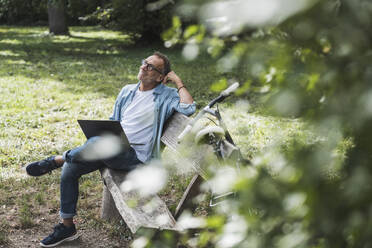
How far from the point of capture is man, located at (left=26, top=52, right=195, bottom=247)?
4098 millimetres

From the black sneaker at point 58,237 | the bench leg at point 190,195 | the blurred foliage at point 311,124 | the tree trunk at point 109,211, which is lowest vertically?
the tree trunk at point 109,211

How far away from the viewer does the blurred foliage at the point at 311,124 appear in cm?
92

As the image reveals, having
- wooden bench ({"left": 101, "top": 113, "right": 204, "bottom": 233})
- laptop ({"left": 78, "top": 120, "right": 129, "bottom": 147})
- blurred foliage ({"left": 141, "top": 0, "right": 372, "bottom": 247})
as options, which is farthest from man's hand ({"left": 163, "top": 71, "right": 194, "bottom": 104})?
blurred foliage ({"left": 141, "top": 0, "right": 372, "bottom": 247})

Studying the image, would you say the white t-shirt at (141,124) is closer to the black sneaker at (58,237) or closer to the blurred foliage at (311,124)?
the black sneaker at (58,237)

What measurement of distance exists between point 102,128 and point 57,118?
14.4ft

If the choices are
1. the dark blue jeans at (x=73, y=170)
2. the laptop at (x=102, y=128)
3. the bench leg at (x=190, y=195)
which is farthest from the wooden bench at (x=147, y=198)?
the laptop at (x=102, y=128)

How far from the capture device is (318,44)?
1047mm

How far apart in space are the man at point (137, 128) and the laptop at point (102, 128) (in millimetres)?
62

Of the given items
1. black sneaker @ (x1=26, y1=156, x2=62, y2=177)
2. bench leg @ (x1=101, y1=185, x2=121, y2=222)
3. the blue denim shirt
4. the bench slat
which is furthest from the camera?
bench leg @ (x1=101, y1=185, x2=121, y2=222)

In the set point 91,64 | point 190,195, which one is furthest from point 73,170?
point 91,64

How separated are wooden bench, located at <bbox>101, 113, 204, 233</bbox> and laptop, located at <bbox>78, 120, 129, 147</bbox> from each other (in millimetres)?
316

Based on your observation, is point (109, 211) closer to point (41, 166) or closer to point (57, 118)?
point (41, 166)

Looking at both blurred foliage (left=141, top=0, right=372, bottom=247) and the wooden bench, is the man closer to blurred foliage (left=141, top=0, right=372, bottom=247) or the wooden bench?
the wooden bench

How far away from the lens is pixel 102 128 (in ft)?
13.5
